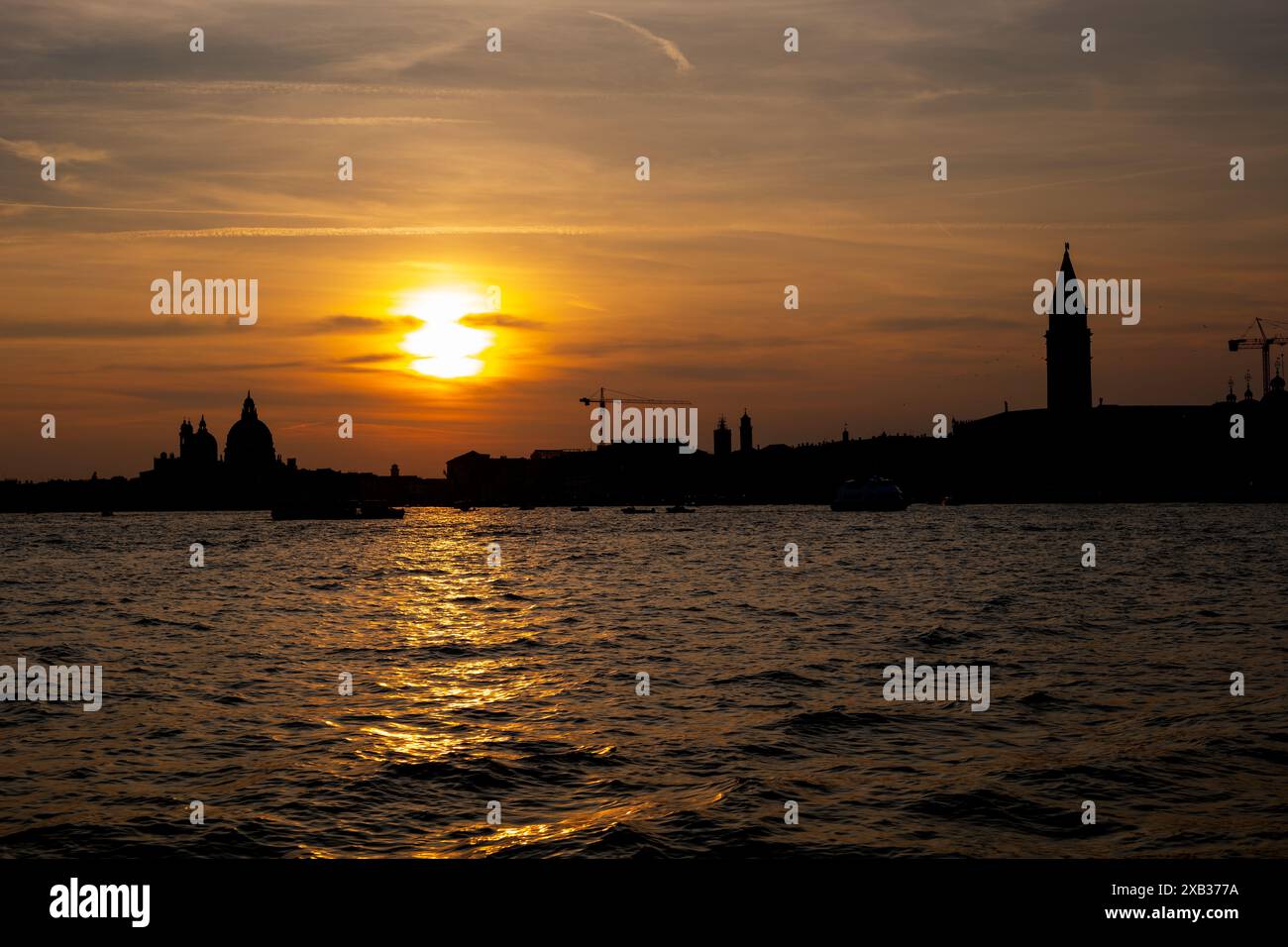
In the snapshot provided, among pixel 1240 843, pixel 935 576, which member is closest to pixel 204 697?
pixel 1240 843

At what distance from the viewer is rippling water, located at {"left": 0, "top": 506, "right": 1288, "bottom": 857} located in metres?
13.3

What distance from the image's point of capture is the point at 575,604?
150 ft

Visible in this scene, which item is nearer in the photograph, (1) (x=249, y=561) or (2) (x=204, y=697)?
(2) (x=204, y=697)

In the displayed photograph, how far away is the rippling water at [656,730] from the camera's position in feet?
43.7

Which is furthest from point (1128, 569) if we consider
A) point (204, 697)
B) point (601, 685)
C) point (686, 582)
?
point (204, 697)

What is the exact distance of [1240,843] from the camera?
12516mm

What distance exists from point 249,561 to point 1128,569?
2228 inches

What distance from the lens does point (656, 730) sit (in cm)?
1906
